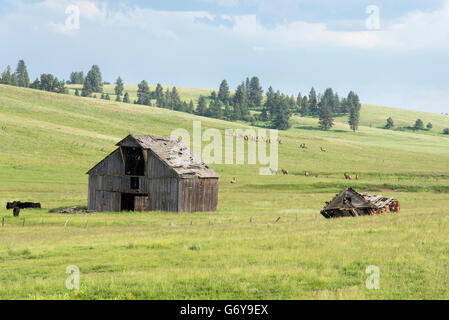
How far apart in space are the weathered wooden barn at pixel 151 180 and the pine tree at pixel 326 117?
5838 inches

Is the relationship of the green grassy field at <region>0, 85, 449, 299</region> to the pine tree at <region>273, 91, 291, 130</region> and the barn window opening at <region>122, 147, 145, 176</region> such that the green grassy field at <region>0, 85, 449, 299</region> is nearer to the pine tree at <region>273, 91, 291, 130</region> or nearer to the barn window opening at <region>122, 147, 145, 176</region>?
the barn window opening at <region>122, 147, 145, 176</region>

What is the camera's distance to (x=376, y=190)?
70312 millimetres

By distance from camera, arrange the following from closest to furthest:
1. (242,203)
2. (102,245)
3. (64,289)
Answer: (64,289) → (102,245) → (242,203)

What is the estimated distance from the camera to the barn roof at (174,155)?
49.0 metres

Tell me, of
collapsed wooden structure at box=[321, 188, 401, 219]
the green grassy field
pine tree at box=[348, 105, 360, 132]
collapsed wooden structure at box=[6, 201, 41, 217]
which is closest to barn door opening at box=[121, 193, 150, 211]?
the green grassy field

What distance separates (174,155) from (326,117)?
496ft

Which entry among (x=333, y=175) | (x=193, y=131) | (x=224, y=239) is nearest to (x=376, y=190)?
(x=333, y=175)

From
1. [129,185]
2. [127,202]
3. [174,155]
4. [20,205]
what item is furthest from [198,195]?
[20,205]

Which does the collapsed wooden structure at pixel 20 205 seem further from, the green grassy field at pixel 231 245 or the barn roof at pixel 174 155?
the barn roof at pixel 174 155

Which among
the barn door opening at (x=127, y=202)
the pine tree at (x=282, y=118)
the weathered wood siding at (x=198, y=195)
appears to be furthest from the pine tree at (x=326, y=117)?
the barn door opening at (x=127, y=202)

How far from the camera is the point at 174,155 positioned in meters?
50.5

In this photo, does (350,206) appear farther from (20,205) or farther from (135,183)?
(20,205)
